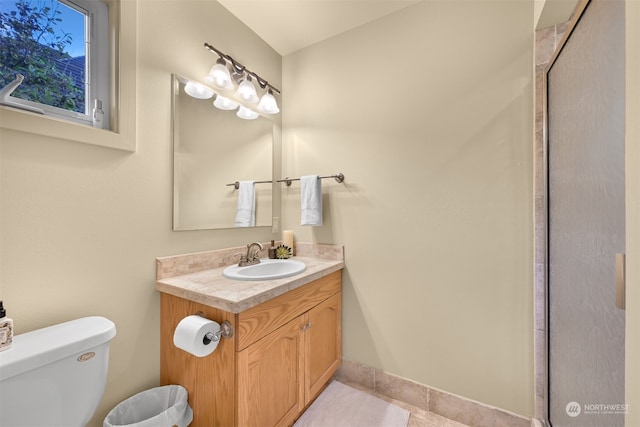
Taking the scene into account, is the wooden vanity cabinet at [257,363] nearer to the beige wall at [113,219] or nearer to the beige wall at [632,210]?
the beige wall at [113,219]

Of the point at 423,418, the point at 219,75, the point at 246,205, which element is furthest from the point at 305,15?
the point at 423,418

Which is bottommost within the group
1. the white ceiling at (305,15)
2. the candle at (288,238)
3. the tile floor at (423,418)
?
the tile floor at (423,418)

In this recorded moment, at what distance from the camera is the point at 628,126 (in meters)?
0.60

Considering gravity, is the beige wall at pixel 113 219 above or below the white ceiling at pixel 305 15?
below

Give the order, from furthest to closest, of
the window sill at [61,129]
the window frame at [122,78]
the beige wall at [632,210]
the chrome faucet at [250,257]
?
1. the chrome faucet at [250,257]
2. the window frame at [122,78]
3. the window sill at [61,129]
4. the beige wall at [632,210]

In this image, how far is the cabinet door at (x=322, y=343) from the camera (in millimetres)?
1369

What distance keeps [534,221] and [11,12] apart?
7.60 feet

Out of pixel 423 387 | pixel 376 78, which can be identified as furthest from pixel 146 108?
pixel 423 387

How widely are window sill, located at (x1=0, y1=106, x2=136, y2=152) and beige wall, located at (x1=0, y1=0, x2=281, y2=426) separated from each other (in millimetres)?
31

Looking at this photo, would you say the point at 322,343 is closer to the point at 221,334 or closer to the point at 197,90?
the point at 221,334

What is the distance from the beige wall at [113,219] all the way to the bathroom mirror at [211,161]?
56 millimetres

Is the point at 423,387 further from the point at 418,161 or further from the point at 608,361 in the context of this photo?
the point at 418,161

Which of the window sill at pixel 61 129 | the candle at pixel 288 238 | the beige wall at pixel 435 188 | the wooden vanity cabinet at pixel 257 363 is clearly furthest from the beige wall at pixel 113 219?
the beige wall at pixel 435 188

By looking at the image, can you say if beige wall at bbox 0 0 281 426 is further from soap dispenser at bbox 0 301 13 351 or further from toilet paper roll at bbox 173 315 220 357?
toilet paper roll at bbox 173 315 220 357
